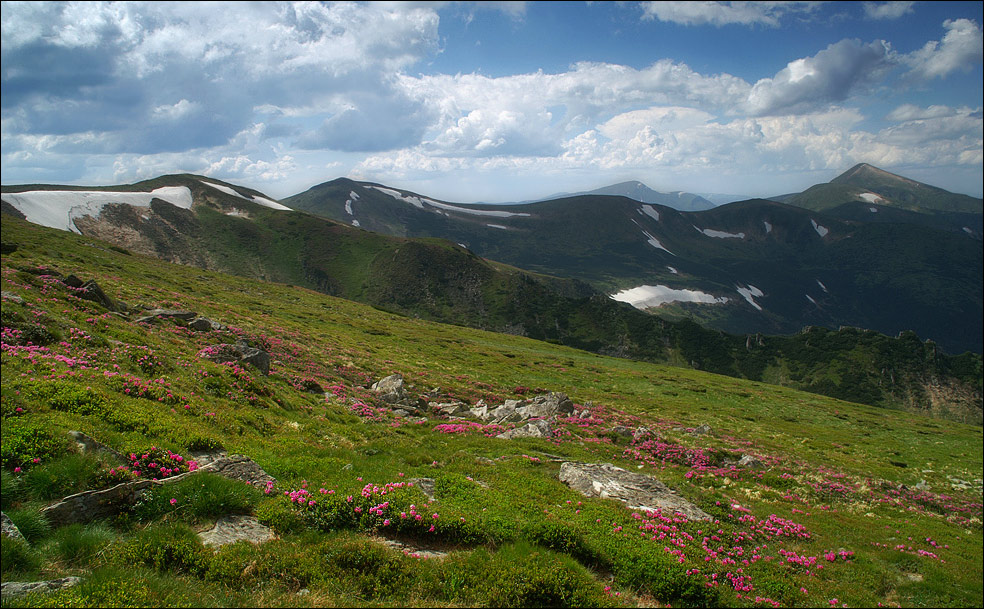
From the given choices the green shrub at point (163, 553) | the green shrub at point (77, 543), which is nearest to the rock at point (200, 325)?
the green shrub at point (77, 543)

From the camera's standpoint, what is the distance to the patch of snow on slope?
423ft

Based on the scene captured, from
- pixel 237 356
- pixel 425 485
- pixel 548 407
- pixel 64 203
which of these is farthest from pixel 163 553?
pixel 64 203

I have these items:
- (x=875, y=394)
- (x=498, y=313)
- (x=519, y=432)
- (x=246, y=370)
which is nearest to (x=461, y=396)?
(x=519, y=432)

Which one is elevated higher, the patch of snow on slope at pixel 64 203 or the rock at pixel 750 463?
the patch of snow on slope at pixel 64 203

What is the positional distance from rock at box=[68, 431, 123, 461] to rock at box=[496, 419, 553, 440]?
58.3 feet

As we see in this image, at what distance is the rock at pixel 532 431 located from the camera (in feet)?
82.0

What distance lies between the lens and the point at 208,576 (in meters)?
6.90

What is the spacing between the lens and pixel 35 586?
5844 mm

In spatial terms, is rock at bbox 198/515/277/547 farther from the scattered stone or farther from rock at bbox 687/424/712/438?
rock at bbox 687/424/712/438

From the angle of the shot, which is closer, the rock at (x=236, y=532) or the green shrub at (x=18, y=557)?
the green shrub at (x=18, y=557)

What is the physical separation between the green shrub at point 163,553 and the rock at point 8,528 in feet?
4.17

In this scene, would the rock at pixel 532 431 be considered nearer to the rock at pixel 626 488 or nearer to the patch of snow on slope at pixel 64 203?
the rock at pixel 626 488

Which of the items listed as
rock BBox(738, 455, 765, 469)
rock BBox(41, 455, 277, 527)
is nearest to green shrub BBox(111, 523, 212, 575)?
rock BBox(41, 455, 277, 527)

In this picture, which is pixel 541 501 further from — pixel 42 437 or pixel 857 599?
pixel 42 437
